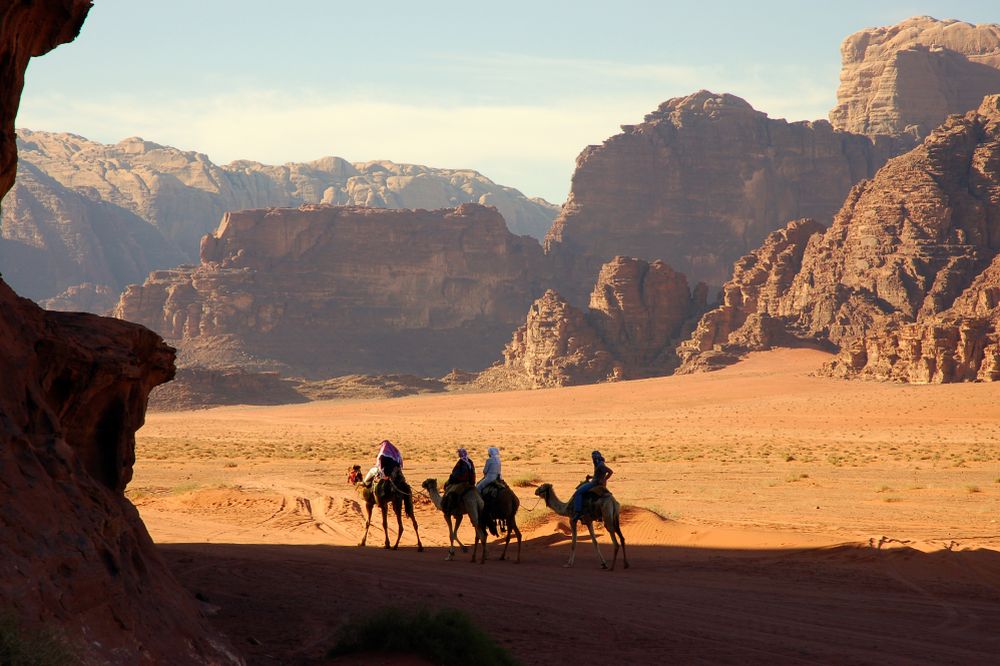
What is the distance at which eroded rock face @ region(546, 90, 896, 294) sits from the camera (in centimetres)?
15900

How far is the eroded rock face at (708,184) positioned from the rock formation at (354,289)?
14.0 metres

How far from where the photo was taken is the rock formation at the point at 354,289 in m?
136

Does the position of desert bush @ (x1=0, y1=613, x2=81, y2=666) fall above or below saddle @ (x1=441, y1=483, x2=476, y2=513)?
above

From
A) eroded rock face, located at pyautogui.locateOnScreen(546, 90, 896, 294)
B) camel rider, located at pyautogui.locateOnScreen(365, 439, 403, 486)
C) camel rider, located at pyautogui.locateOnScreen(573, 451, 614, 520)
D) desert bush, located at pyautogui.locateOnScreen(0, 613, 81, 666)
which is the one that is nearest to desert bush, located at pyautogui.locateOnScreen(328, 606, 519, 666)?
desert bush, located at pyautogui.locateOnScreen(0, 613, 81, 666)

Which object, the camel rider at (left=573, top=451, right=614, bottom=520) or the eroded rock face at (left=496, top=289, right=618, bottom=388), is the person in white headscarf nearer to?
the camel rider at (left=573, top=451, right=614, bottom=520)

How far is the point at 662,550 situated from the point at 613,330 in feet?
288

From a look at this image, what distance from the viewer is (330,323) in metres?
145

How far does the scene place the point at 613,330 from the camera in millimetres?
107812

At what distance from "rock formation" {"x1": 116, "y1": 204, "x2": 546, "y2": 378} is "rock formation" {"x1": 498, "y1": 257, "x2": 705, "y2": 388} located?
34.8 meters

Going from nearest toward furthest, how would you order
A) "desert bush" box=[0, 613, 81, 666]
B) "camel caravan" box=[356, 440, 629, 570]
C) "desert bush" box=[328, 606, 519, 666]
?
"desert bush" box=[0, 613, 81, 666] → "desert bush" box=[328, 606, 519, 666] → "camel caravan" box=[356, 440, 629, 570]

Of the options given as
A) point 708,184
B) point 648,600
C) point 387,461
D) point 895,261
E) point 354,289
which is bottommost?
point 648,600

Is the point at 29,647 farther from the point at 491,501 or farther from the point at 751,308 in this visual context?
the point at 751,308

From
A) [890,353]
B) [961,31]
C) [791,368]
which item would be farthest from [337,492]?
[961,31]

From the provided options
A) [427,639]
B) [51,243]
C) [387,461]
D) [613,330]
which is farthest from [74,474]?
[51,243]
